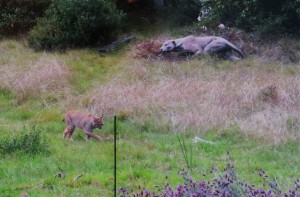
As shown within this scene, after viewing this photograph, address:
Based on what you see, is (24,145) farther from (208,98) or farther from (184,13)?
(184,13)

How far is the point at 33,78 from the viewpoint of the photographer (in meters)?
11.2

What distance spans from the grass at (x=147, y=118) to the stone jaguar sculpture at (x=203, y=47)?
22.8 inches

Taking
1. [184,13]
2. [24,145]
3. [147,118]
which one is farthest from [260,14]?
[24,145]

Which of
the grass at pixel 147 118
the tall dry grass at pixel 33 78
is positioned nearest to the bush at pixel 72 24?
the grass at pixel 147 118

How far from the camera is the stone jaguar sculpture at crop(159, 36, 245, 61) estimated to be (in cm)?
1355

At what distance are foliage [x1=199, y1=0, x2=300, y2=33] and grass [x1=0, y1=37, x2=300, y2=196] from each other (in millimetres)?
2083

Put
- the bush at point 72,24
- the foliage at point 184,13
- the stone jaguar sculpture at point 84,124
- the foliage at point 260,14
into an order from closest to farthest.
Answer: the stone jaguar sculpture at point 84,124 < the foliage at point 260,14 < the bush at point 72,24 < the foliage at point 184,13

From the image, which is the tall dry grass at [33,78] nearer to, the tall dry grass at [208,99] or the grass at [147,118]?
the grass at [147,118]

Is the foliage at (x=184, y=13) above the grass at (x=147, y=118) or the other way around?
the other way around

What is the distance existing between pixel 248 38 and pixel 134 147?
8.51 meters

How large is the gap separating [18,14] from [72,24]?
2.26m

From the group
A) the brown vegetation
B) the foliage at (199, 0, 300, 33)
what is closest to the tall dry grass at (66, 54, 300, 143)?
the brown vegetation

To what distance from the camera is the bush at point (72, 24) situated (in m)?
14.7

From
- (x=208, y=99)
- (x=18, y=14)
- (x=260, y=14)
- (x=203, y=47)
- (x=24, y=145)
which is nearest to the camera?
(x=24, y=145)
